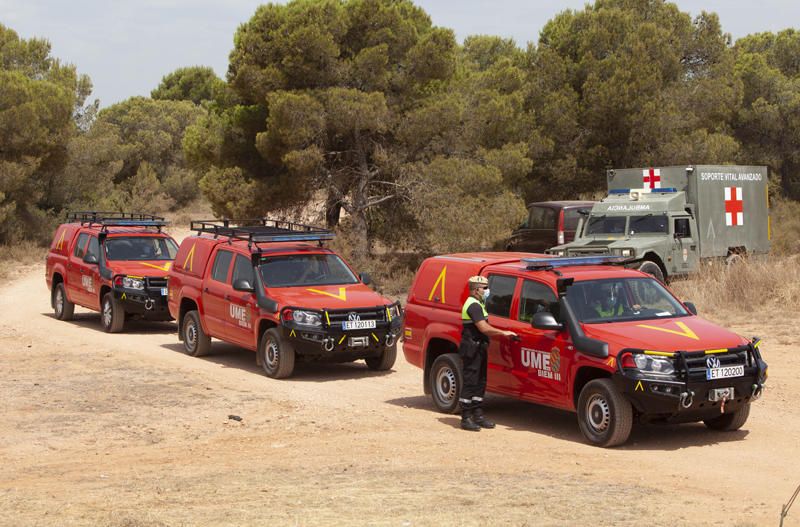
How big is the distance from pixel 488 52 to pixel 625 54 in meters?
34.1

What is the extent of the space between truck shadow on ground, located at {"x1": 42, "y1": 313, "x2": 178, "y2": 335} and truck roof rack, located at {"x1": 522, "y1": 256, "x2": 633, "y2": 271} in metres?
10.6

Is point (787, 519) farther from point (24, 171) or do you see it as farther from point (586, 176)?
point (24, 171)

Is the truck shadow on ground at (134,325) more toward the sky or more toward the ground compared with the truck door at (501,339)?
more toward the ground

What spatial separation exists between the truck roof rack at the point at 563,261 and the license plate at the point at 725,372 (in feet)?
6.66

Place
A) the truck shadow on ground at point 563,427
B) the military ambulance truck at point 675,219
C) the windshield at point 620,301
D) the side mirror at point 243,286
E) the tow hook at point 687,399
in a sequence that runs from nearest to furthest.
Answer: the tow hook at point 687,399 < the truck shadow on ground at point 563,427 < the windshield at point 620,301 < the side mirror at point 243,286 < the military ambulance truck at point 675,219

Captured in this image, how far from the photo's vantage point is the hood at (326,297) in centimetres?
1437

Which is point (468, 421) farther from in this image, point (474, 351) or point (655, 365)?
point (655, 365)

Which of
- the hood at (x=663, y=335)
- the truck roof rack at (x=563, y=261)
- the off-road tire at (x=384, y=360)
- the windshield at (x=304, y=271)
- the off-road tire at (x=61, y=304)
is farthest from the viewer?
the off-road tire at (x=61, y=304)

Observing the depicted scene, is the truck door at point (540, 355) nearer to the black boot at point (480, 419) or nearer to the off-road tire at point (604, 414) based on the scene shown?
the off-road tire at point (604, 414)

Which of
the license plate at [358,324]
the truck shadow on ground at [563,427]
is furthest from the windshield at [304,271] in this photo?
the truck shadow on ground at [563,427]

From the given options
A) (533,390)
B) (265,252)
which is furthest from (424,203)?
(533,390)

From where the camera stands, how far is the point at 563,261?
1138cm

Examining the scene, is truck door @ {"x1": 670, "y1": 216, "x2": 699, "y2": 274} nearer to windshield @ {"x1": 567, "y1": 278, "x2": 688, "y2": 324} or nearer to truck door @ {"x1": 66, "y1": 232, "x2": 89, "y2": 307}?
windshield @ {"x1": 567, "y1": 278, "x2": 688, "y2": 324}

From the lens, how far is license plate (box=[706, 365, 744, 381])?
389 inches
